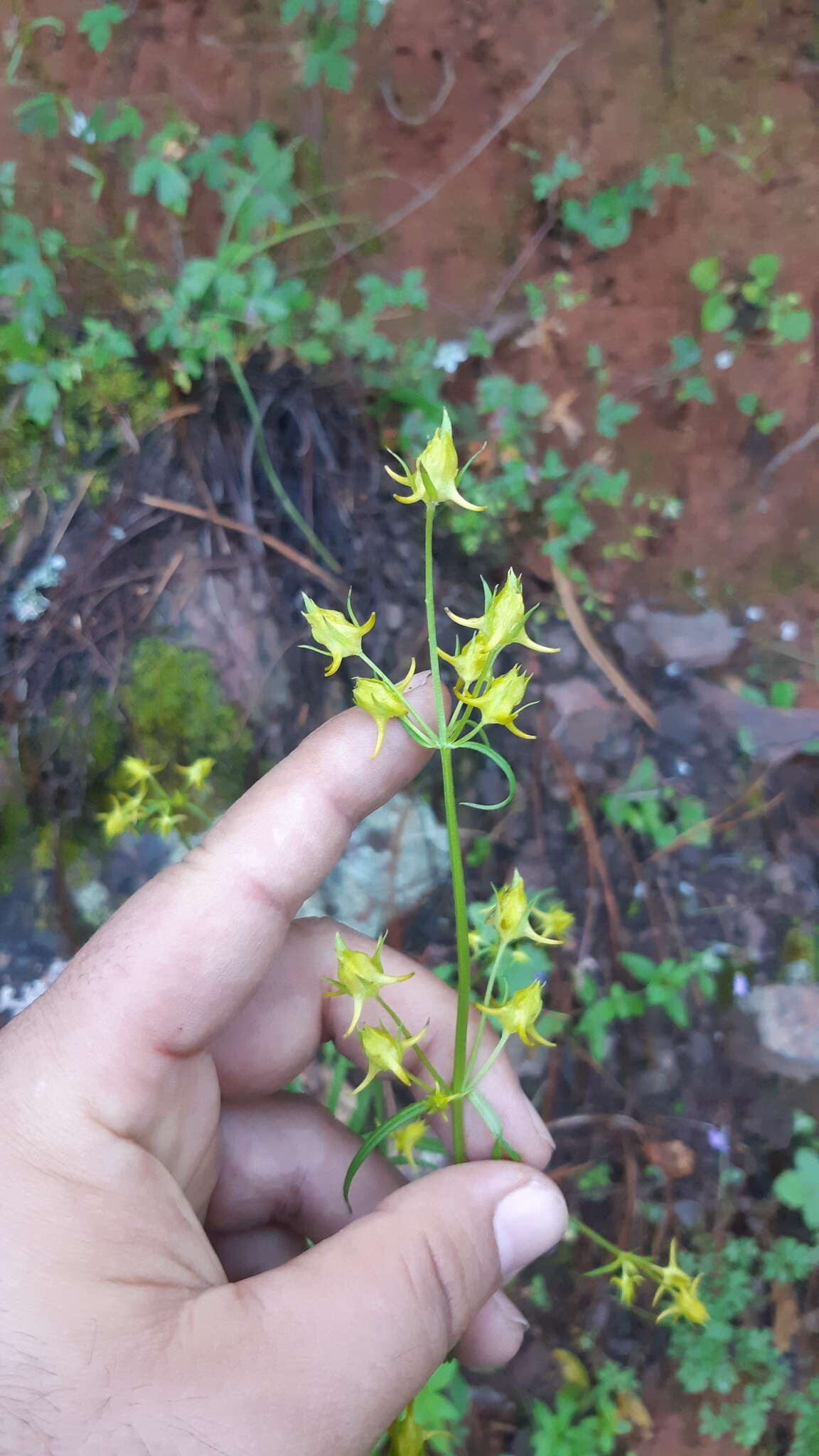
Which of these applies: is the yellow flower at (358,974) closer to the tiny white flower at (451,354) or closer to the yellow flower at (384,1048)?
the yellow flower at (384,1048)

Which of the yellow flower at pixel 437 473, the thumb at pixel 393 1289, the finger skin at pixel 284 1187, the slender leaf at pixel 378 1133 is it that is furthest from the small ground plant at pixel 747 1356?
the yellow flower at pixel 437 473

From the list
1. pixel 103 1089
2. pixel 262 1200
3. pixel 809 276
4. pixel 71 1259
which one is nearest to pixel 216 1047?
pixel 262 1200

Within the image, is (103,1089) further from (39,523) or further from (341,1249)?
(39,523)

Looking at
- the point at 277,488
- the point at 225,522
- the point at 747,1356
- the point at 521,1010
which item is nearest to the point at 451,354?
the point at 277,488

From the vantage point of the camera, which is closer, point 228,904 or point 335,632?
point 335,632

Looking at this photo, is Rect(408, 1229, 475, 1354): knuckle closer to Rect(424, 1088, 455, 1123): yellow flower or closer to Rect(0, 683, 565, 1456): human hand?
Rect(0, 683, 565, 1456): human hand

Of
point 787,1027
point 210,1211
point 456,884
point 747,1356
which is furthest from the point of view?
point 787,1027

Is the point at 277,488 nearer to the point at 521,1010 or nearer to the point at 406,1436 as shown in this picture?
the point at 521,1010
